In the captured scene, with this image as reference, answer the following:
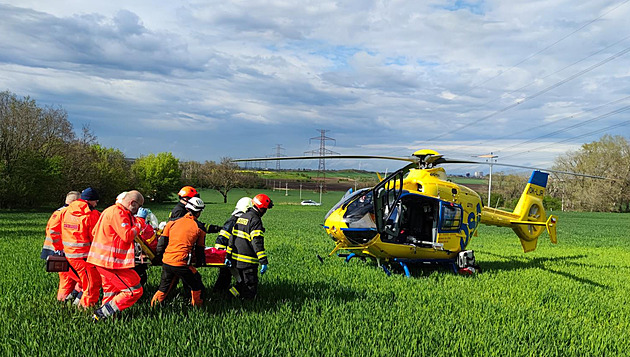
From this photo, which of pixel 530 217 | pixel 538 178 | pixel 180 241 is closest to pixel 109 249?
pixel 180 241

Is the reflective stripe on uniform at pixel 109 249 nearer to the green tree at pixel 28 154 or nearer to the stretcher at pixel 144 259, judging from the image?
the stretcher at pixel 144 259

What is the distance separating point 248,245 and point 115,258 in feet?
6.69

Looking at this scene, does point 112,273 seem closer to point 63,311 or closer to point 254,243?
point 63,311

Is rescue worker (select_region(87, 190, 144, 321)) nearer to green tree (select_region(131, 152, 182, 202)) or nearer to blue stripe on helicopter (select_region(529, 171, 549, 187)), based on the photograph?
blue stripe on helicopter (select_region(529, 171, 549, 187))

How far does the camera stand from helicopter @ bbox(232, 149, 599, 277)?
10.3m

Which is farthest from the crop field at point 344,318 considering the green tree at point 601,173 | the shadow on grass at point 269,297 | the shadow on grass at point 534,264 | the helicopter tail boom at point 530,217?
the green tree at point 601,173

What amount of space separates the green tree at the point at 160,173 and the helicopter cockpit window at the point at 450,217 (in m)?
72.8

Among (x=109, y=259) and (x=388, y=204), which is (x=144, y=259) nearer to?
(x=109, y=259)

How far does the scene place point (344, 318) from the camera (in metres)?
7.03

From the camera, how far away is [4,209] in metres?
40.1

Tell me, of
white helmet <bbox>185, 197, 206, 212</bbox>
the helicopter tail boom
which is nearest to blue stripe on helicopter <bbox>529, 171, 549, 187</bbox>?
the helicopter tail boom

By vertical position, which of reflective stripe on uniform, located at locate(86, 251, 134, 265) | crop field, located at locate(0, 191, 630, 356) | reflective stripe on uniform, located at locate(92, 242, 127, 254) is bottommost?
crop field, located at locate(0, 191, 630, 356)

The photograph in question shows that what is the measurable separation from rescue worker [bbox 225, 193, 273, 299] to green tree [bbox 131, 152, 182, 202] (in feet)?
245

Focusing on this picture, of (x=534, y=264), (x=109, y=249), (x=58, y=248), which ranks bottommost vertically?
(x=534, y=264)
